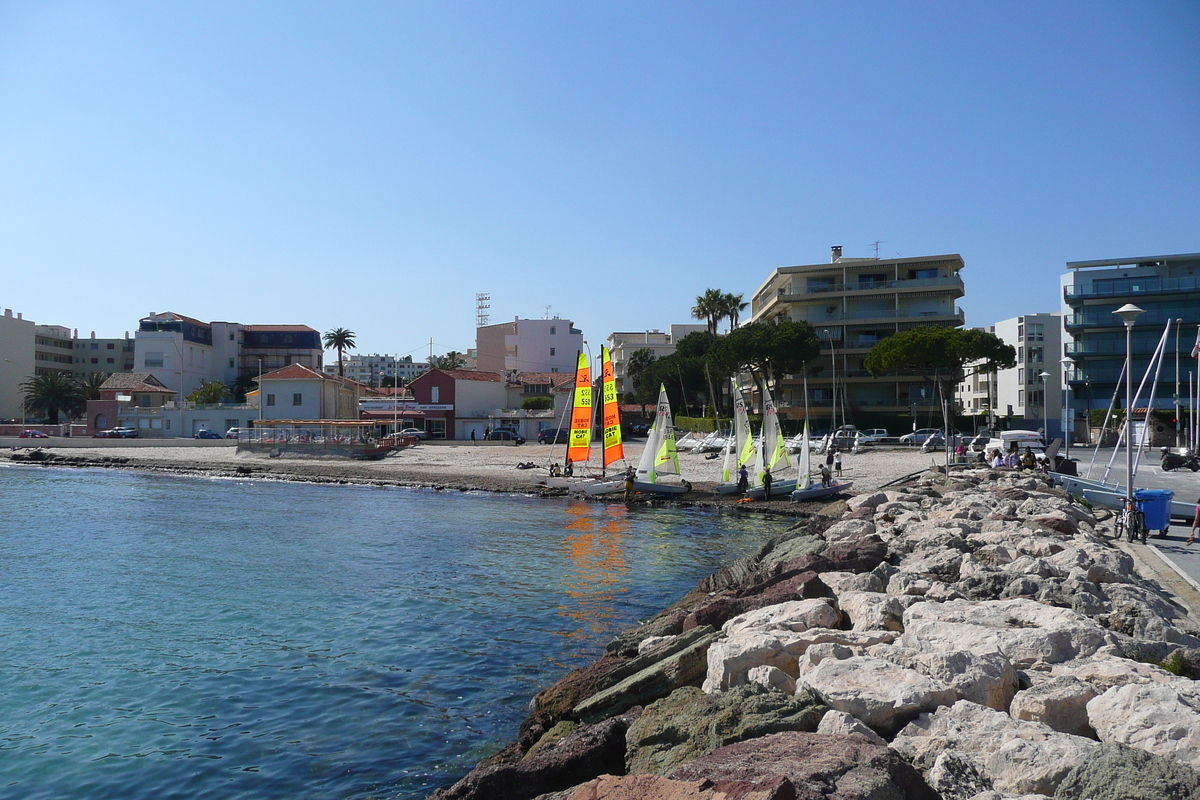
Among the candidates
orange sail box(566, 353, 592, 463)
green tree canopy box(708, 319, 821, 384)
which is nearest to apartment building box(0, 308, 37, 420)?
green tree canopy box(708, 319, 821, 384)

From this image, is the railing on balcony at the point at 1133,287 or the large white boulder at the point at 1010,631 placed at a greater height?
the railing on balcony at the point at 1133,287

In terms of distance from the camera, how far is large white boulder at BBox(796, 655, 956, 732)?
24.4ft

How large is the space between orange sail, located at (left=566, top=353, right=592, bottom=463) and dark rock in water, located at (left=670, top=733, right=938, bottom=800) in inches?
1209

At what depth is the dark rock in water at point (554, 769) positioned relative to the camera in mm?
7379

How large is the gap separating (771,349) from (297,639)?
62.5 meters

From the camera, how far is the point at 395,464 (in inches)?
2387

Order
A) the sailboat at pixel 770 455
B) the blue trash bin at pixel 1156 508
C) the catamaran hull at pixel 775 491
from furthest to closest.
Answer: the catamaran hull at pixel 775 491
the sailboat at pixel 770 455
the blue trash bin at pixel 1156 508

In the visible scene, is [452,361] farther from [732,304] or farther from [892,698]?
[892,698]

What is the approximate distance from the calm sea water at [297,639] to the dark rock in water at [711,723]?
8.83 ft

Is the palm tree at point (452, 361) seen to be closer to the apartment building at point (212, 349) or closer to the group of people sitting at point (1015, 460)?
the apartment building at point (212, 349)

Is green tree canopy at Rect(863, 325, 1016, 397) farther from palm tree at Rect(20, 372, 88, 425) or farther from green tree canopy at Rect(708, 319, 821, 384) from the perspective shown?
palm tree at Rect(20, 372, 88, 425)

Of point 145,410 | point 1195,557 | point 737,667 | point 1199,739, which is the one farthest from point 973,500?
point 145,410

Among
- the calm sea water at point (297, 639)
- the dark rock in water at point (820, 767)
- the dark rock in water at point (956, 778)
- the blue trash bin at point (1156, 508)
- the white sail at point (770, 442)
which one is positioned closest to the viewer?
the dark rock in water at point (820, 767)

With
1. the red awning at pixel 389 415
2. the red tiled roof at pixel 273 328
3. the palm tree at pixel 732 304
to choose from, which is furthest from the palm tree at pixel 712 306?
the red tiled roof at pixel 273 328
